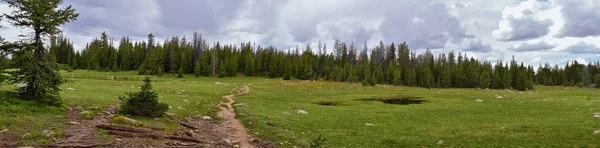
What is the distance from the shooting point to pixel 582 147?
1723cm

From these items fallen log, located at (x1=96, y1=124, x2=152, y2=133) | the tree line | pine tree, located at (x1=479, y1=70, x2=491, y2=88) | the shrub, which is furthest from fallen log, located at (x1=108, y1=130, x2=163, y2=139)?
pine tree, located at (x1=479, y1=70, x2=491, y2=88)

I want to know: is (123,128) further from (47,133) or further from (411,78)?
(411,78)

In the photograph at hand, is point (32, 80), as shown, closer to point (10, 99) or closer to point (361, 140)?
point (10, 99)

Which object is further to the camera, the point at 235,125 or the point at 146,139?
the point at 235,125

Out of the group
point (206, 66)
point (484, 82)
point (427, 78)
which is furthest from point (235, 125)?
point (484, 82)

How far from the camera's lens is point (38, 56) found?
22.6 metres

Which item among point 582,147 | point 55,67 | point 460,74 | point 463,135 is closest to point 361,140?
point 463,135

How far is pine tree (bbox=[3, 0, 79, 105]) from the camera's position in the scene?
21938mm

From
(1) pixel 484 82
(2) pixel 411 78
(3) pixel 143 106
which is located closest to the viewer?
(3) pixel 143 106

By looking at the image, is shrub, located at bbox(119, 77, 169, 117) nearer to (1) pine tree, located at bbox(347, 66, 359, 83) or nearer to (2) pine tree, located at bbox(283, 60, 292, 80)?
(2) pine tree, located at bbox(283, 60, 292, 80)

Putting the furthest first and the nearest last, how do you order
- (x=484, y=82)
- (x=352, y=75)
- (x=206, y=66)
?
1. (x=352, y=75)
2. (x=206, y=66)
3. (x=484, y=82)

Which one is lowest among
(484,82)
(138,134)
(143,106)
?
(138,134)

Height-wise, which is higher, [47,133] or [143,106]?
[143,106]

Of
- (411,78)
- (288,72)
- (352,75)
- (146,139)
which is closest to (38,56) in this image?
(146,139)
